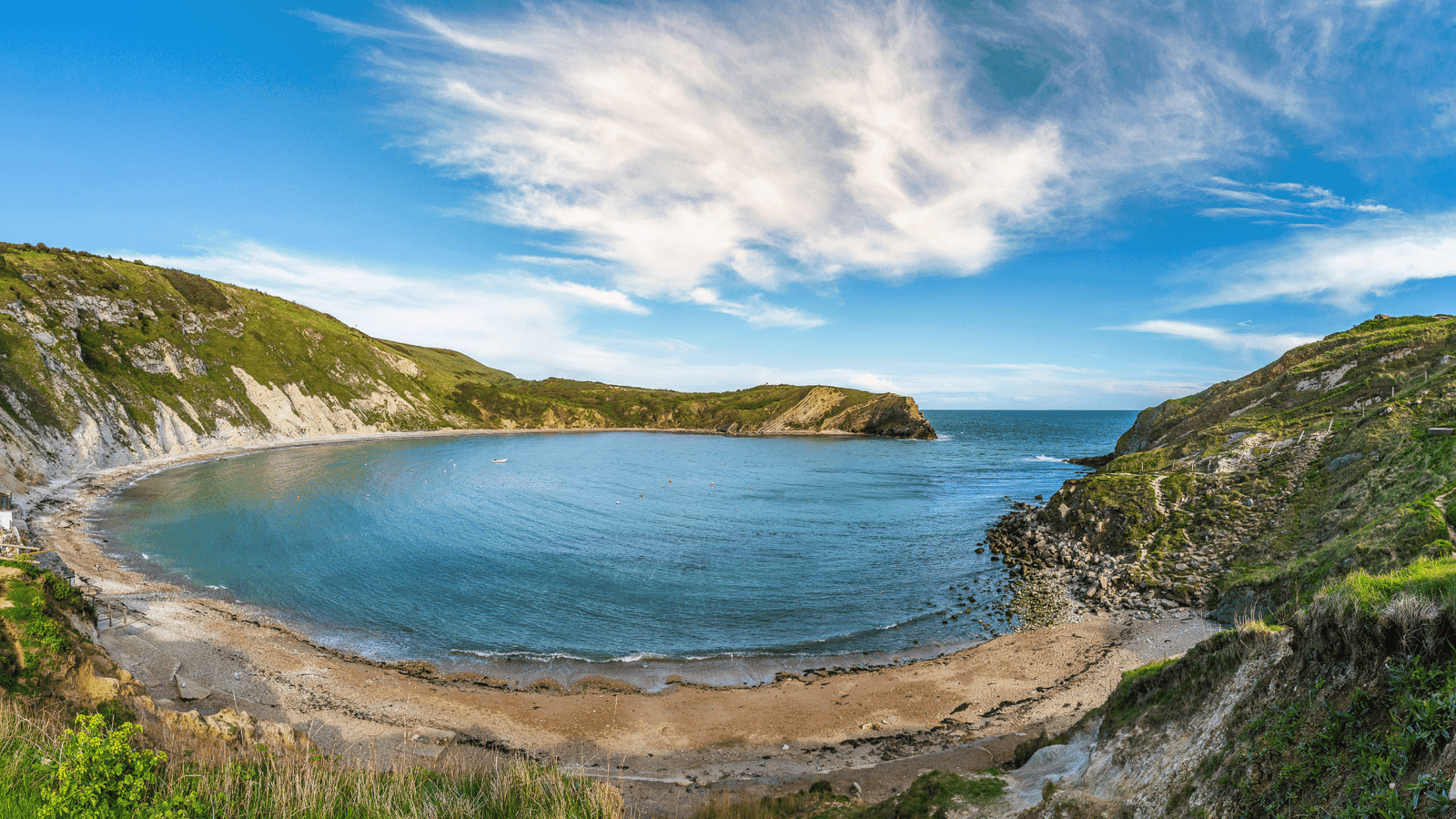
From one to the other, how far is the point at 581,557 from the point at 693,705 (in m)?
21.4

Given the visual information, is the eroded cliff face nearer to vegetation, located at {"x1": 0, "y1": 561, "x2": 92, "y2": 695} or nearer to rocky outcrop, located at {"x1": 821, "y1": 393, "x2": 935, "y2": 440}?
vegetation, located at {"x1": 0, "y1": 561, "x2": 92, "y2": 695}

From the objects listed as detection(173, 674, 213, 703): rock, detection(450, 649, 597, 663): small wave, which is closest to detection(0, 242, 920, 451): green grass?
detection(173, 674, 213, 703): rock

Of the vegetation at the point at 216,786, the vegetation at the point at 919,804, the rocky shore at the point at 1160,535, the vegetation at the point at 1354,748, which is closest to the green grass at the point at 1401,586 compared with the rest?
the vegetation at the point at 1354,748

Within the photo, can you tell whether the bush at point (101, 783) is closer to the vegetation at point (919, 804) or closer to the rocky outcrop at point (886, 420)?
the vegetation at point (919, 804)

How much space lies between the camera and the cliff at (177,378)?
6356 cm

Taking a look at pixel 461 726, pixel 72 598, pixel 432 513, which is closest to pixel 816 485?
pixel 432 513

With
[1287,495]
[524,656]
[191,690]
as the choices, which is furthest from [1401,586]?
[191,690]

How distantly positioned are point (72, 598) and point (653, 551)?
2964 centimetres

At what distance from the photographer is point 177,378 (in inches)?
3654

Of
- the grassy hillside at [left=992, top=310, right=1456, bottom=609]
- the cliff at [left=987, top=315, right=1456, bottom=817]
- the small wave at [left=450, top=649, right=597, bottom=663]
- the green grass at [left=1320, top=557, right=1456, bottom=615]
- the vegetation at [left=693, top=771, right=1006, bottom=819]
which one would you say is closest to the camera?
the cliff at [left=987, top=315, right=1456, bottom=817]

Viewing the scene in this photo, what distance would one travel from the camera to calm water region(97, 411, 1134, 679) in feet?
90.1

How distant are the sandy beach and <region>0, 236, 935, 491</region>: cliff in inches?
1687

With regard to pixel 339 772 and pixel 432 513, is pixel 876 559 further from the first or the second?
pixel 432 513

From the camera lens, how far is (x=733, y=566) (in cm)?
3834
